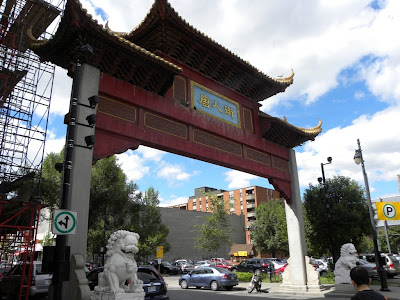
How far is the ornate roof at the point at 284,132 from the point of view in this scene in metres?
14.5

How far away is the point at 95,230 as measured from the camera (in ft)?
101

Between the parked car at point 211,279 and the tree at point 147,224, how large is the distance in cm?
1339

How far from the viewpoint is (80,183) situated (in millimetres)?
7902

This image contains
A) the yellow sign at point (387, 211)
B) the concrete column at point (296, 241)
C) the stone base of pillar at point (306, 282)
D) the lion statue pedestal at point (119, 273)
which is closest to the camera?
the lion statue pedestal at point (119, 273)

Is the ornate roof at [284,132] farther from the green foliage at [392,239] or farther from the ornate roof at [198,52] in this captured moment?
the green foliage at [392,239]

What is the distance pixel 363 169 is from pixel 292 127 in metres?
4.56

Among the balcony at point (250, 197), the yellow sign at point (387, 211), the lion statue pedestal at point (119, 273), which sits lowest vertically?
the lion statue pedestal at point (119, 273)

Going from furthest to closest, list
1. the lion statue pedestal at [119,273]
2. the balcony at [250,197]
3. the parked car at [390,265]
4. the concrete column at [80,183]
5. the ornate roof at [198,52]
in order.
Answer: the balcony at [250,197], the parked car at [390,265], the ornate roof at [198,52], the concrete column at [80,183], the lion statue pedestal at [119,273]

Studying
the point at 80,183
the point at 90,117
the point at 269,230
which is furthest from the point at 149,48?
the point at 269,230

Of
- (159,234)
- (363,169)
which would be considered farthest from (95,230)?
(363,169)

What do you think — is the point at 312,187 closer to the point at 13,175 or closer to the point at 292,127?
the point at 292,127

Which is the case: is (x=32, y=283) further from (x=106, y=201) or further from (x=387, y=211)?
(x=106, y=201)

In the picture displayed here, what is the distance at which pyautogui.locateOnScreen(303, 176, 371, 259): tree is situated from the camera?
24.0 meters

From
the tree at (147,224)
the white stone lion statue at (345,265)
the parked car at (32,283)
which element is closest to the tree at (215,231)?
the tree at (147,224)
